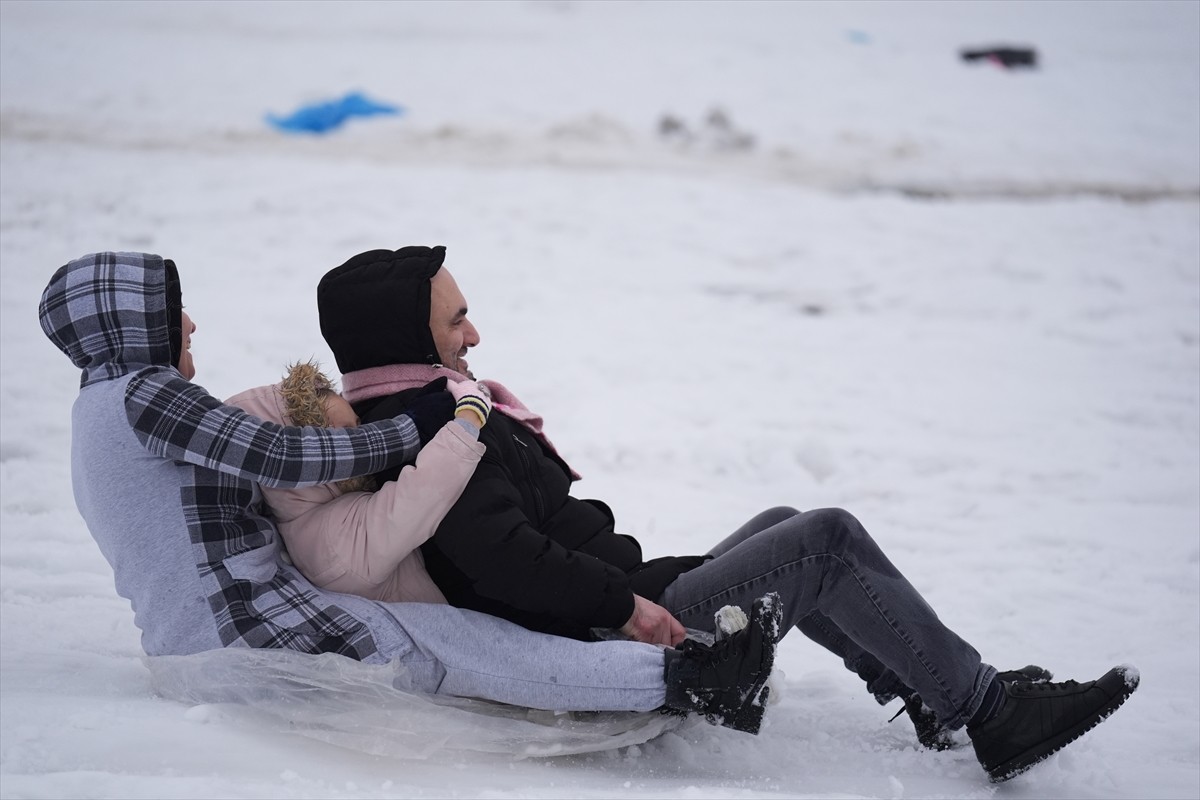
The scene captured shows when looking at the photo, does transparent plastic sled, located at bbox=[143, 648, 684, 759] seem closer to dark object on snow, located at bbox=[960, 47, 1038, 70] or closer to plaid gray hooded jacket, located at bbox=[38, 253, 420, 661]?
plaid gray hooded jacket, located at bbox=[38, 253, 420, 661]

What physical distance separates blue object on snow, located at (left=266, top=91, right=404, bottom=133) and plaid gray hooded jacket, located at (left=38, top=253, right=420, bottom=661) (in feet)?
21.8

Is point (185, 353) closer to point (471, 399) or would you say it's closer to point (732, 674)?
point (471, 399)

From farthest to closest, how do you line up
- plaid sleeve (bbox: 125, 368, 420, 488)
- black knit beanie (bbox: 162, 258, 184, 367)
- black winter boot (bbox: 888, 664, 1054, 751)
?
black winter boot (bbox: 888, 664, 1054, 751), black knit beanie (bbox: 162, 258, 184, 367), plaid sleeve (bbox: 125, 368, 420, 488)

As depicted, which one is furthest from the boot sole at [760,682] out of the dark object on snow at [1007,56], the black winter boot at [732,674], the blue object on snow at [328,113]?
the dark object on snow at [1007,56]

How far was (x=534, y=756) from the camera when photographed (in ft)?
7.46

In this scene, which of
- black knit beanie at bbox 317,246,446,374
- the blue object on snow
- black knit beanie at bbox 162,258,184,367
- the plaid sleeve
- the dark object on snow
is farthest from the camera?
the dark object on snow

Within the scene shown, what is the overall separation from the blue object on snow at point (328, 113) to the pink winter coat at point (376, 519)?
21.7 ft

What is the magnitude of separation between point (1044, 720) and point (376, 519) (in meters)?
1.50

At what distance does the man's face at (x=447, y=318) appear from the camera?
234 cm

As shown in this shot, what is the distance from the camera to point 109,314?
2.05 m

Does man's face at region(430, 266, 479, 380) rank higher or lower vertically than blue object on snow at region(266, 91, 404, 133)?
higher

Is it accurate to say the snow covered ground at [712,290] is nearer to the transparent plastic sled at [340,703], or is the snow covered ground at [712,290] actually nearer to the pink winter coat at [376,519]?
the transparent plastic sled at [340,703]

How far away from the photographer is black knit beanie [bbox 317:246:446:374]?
2.30m

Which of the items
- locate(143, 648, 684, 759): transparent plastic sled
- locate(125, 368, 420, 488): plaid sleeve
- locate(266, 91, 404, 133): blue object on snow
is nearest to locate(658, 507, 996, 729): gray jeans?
locate(143, 648, 684, 759): transparent plastic sled
